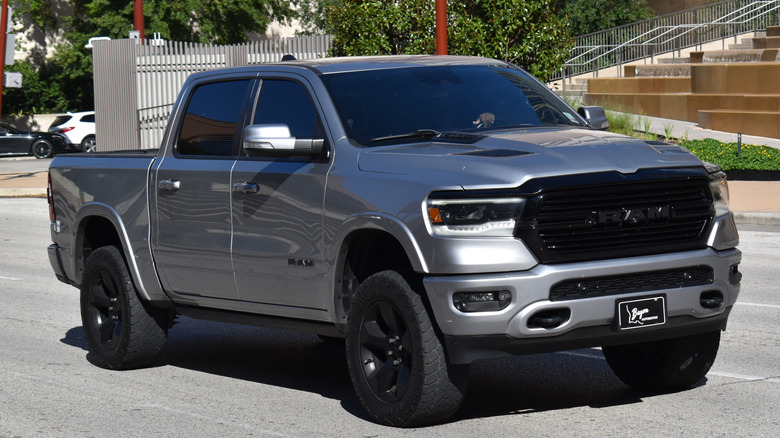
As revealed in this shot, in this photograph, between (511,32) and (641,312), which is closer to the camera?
(641,312)

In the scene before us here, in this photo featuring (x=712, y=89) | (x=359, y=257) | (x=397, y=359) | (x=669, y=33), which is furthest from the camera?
(x=669, y=33)

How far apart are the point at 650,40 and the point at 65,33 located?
26.5m

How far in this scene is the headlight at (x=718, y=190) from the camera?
650cm

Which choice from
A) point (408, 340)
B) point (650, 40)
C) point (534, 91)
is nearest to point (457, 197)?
point (408, 340)

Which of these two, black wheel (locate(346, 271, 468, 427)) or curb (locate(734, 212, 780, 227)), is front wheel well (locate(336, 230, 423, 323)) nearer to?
black wheel (locate(346, 271, 468, 427))

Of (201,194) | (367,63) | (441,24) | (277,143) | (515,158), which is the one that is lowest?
(201,194)

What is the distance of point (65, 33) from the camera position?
52.9m

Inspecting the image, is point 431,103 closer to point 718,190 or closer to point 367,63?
point 367,63

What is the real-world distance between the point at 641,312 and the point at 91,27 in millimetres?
48721

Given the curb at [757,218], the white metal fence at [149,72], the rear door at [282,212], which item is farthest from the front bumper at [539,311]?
the white metal fence at [149,72]

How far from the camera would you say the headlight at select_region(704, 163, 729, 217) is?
21.3 ft

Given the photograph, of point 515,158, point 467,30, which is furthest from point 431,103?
point 467,30

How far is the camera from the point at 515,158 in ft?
20.1

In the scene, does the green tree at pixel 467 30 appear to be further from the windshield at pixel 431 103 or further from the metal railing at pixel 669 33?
the windshield at pixel 431 103
